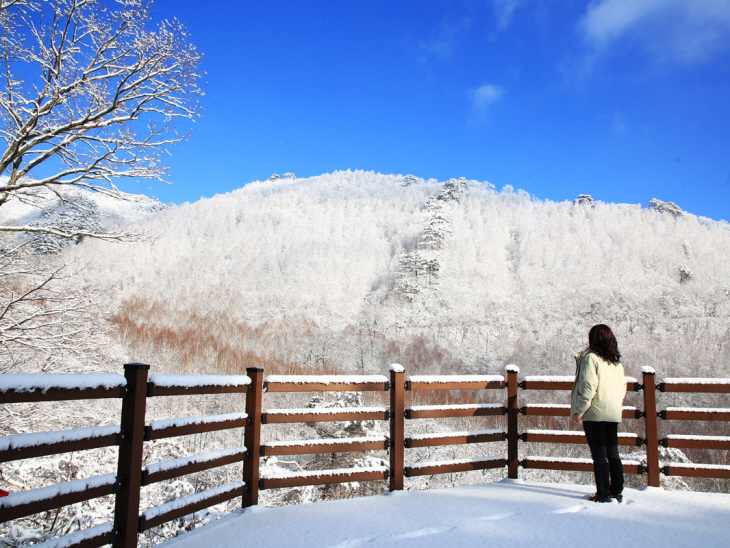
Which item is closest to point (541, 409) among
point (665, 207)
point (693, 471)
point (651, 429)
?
point (651, 429)

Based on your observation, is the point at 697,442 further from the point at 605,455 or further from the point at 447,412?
the point at 447,412

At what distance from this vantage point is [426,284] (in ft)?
182

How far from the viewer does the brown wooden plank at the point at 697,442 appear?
Result: 5.40m

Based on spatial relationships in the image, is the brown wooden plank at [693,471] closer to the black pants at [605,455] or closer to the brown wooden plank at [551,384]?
the brown wooden plank at [551,384]

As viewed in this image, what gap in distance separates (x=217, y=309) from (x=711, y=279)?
61297 millimetres

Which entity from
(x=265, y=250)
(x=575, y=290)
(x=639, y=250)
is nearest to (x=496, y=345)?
(x=575, y=290)

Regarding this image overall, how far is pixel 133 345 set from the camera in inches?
1608

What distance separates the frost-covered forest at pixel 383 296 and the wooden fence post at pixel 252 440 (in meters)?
6.78

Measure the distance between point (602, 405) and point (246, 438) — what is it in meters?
3.66

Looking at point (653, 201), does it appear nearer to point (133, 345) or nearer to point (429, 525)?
point (133, 345)

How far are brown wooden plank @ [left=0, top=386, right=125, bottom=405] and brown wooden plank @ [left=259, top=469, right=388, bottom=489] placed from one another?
204 cm

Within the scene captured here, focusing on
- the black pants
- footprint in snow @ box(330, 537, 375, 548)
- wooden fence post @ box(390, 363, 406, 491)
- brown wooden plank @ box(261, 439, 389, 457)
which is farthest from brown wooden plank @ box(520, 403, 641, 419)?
footprint in snow @ box(330, 537, 375, 548)

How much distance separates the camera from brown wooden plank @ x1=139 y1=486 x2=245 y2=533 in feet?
10.6

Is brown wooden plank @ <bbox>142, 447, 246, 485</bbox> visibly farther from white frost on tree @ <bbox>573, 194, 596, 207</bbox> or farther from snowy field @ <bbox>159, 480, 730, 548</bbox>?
white frost on tree @ <bbox>573, 194, 596, 207</bbox>
